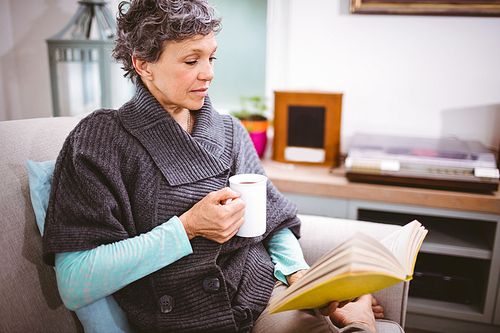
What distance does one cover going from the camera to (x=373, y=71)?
6.06 feet

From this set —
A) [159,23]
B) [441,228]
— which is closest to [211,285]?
[159,23]

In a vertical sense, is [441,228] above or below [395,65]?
below

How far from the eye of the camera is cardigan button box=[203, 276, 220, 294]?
2.76 feet

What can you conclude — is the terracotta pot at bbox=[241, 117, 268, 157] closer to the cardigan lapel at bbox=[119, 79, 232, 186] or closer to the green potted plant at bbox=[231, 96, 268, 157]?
the green potted plant at bbox=[231, 96, 268, 157]

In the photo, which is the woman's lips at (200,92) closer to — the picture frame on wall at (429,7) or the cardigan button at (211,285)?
the cardigan button at (211,285)

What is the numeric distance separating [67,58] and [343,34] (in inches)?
58.6

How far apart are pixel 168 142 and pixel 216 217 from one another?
0.25m

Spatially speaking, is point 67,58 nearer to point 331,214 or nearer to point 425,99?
point 331,214

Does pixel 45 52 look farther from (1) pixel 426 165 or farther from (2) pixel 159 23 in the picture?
(1) pixel 426 165

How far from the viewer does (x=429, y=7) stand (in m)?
1.70

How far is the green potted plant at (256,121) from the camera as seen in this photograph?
1844 millimetres

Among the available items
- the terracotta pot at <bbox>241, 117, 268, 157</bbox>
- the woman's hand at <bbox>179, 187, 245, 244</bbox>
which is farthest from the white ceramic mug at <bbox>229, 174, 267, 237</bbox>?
the terracotta pot at <bbox>241, 117, 268, 157</bbox>

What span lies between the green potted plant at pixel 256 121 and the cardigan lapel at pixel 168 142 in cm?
89

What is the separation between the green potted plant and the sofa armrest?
70 centimetres
